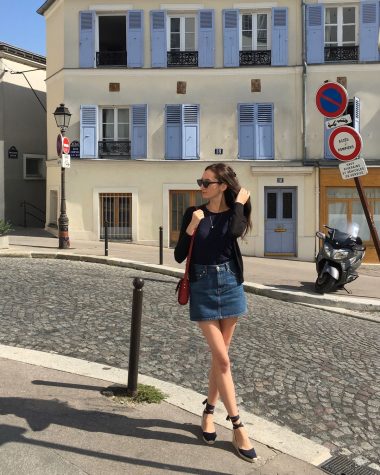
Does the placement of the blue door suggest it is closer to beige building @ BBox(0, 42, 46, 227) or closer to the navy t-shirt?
beige building @ BBox(0, 42, 46, 227)

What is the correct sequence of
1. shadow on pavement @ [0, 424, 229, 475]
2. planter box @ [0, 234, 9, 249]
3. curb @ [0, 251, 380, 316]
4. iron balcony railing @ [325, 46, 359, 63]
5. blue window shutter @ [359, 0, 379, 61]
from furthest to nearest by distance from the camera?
iron balcony railing @ [325, 46, 359, 63], blue window shutter @ [359, 0, 379, 61], planter box @ [0, 234, 9, 249], curb @ [0, 251, 380, 316], shadow on pavement @ [0, 424, 229, 475]

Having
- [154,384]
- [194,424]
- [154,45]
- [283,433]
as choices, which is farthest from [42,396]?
[154,45]

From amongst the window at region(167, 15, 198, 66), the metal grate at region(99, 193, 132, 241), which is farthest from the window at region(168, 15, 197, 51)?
the metal grate at region(99, 193, 132, 241)

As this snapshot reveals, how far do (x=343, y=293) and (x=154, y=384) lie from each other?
629cm

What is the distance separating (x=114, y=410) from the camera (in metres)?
3.90

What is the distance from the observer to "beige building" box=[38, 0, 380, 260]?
55.1 feet

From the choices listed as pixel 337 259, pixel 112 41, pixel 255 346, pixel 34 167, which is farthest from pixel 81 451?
pixel 34 167

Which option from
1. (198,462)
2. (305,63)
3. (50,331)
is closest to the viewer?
(198,462)

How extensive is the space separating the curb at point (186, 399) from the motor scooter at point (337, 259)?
563cm

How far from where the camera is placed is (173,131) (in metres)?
17.1

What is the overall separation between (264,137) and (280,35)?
3123 millimetres

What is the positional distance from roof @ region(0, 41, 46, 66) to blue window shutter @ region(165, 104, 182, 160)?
24.7 ft

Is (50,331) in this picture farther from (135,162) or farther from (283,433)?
(135,162)

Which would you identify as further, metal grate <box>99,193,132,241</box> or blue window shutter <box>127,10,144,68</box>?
metal grate <box>99,193,132,241</box>
